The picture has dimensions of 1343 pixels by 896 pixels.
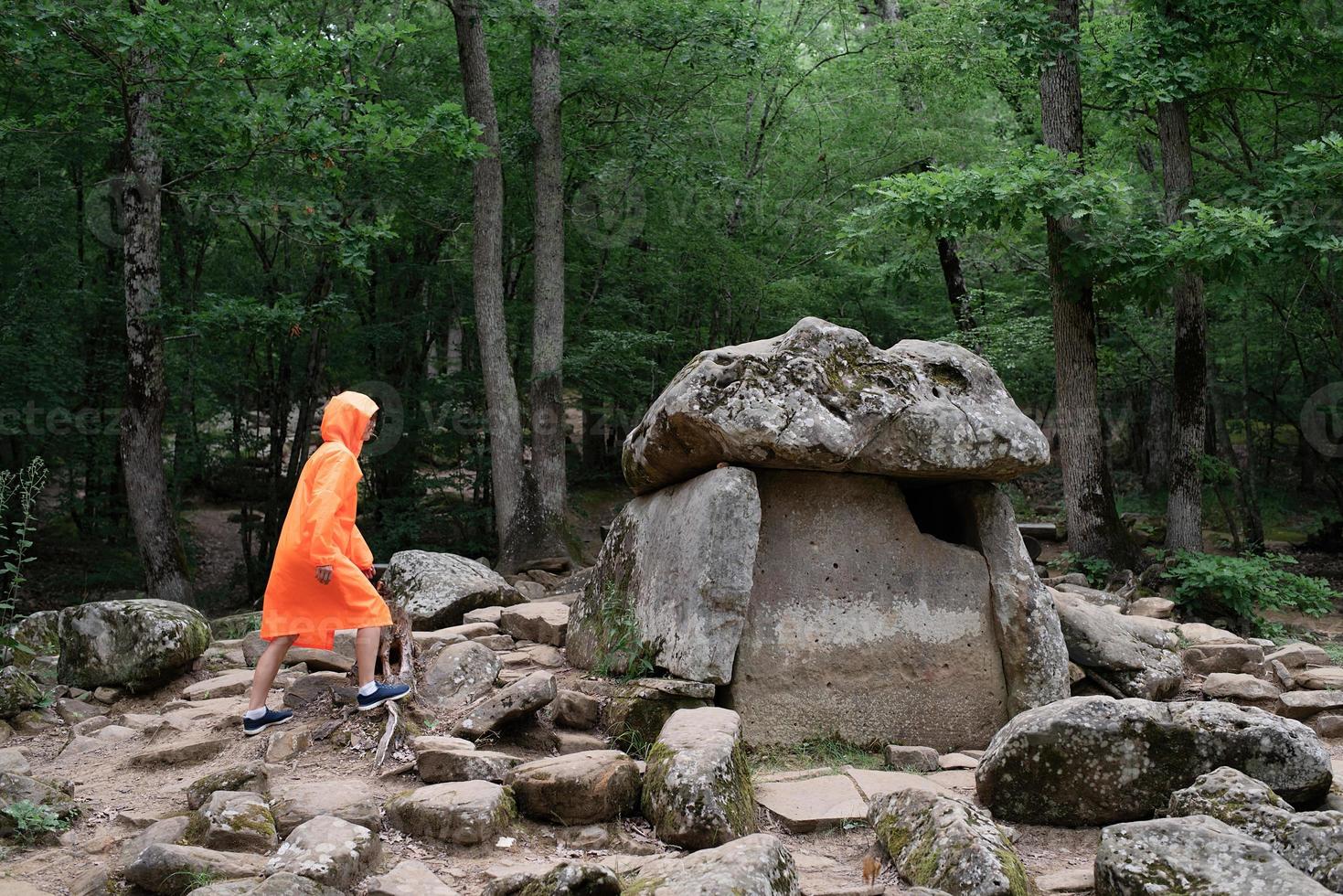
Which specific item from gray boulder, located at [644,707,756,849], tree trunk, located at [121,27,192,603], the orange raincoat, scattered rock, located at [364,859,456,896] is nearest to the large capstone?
gray boulder, located at [644,707,756,849]

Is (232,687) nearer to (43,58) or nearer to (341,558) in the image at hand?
(341,558)

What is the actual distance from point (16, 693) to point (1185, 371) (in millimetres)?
10852

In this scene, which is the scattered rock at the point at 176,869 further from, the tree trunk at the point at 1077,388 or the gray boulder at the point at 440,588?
the tree trunk at the point at 1077,388

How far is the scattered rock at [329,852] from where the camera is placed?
3.48 metres

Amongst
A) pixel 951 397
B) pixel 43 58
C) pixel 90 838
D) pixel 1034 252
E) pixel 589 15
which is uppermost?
pixel 589 15

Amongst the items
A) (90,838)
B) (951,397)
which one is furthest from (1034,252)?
(90,838)

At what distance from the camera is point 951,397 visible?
6.06 metres

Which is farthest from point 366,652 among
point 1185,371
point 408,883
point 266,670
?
point 1185,371

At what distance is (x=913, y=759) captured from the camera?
211 inches

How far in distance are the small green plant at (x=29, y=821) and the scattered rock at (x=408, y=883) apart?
1.50 m

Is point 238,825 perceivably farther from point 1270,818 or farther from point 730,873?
point 1270,818

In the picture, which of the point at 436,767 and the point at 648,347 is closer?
the point at 436,767

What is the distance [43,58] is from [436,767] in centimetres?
862

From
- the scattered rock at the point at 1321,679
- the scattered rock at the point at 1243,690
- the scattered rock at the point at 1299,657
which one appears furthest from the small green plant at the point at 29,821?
the scattered rock at the point at 1299,657
